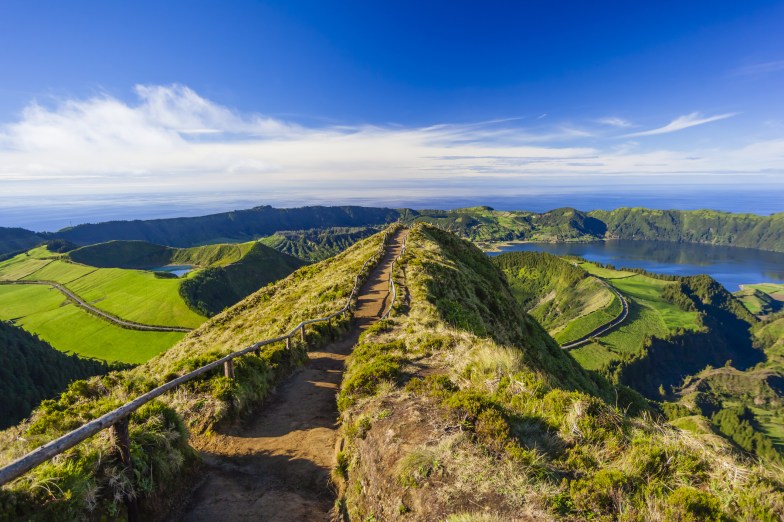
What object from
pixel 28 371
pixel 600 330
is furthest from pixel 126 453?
pixel 600 330

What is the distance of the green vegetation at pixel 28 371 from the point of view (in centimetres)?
7900

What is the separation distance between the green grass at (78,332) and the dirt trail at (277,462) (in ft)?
404

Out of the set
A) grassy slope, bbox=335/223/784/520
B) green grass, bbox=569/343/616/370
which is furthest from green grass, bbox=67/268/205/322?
green grass, bbox=569/343/616/370

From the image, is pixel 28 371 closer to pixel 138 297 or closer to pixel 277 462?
pixel 138 297

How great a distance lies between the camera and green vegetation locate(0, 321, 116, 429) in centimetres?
7900

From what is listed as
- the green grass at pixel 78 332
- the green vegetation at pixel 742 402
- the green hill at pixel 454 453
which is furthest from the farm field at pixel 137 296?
the green vegetation at pixel 742 402

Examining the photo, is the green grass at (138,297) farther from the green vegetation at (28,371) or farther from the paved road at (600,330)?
the paved road at (600,330)

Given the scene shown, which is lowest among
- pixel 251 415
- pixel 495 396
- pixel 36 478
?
pixel 251 415

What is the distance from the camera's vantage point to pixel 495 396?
8.89m

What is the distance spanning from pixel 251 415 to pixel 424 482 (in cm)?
781

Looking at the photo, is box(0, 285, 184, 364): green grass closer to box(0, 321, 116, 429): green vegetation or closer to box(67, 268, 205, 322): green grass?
box(67, 268, 205, 322): green grass

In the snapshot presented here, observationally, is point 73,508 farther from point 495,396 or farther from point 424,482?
point 495,396

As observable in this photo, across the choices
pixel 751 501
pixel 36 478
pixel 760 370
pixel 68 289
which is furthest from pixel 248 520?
pixel 760 370

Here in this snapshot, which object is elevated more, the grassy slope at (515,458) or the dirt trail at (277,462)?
the grassy slope at (515,458)
